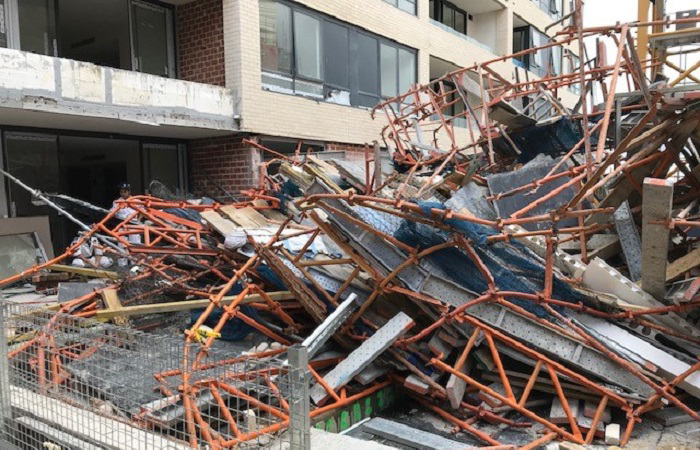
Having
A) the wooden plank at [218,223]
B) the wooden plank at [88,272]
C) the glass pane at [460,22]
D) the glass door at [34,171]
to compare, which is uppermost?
the glass pane at [460,22]

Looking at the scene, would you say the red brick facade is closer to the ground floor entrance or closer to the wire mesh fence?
the ground floor entrance

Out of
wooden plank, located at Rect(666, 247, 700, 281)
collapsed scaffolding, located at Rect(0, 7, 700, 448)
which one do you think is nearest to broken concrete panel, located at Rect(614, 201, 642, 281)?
collapsed scaffolding, located at Rect(0, 7, 700, 448)

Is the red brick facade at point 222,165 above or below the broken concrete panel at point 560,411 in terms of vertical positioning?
above

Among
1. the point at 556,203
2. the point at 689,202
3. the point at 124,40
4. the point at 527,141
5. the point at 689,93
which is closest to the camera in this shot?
the point at 689,93

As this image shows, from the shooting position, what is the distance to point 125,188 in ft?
32.5

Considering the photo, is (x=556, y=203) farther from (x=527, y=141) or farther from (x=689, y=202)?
(x=527, y=141)

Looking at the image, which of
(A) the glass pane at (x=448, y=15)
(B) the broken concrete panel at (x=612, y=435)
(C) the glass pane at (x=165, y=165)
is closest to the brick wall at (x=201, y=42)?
(C) the glass pane at (x=165, y=165)

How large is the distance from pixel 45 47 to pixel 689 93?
10061 mm

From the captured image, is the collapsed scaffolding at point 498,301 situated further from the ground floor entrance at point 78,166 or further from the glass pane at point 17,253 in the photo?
the ground floor entrance at point 78,166

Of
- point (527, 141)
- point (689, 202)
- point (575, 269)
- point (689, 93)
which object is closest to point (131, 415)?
point (575, 269)

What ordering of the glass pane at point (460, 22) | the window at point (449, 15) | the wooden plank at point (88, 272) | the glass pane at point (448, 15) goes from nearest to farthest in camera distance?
the wooden plank at point (88, 272)
the window at point (449, 15)
the glass pane at point (448, 15)
the glass pane at point (460, 22)

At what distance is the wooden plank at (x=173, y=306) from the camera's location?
5.25 metres

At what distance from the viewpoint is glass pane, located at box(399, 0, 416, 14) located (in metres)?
16.5

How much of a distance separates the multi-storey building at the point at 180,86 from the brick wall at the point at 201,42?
3 centimetres
